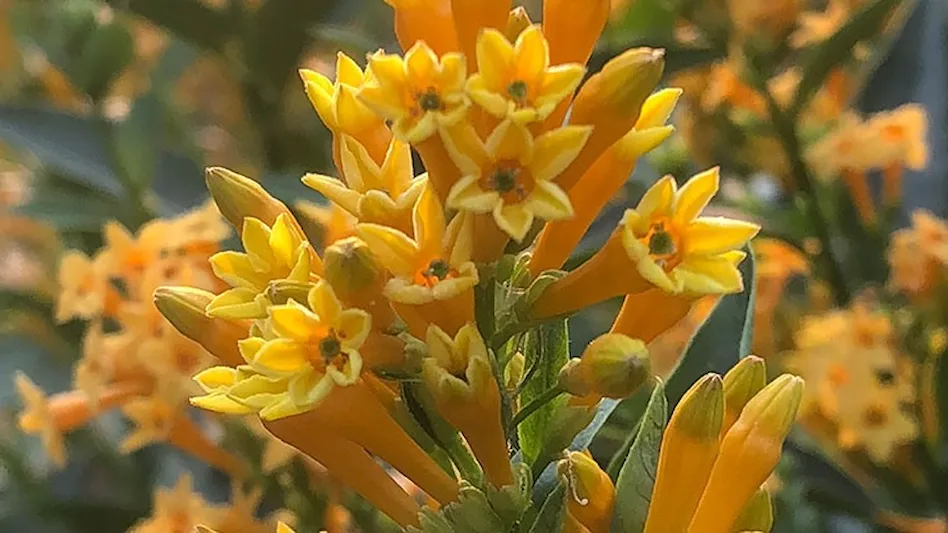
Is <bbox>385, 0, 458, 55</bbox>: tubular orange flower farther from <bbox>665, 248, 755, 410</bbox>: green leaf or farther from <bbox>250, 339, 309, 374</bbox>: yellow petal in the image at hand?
<bbox>665, 248, 755, 410</bbox>: green leaf

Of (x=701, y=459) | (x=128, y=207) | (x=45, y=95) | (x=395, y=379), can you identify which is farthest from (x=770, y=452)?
(x=45, y=95)

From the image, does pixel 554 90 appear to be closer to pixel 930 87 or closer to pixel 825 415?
pixel 825 415

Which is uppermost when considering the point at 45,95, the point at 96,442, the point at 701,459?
the point at 701,459

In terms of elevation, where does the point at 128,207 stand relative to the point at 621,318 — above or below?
below

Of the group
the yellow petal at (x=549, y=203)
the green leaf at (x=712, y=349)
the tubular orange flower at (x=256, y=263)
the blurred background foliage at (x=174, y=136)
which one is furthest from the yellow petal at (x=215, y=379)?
the blurred background foliage at (x=174, y=136)

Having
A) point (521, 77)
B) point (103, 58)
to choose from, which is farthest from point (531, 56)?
point (103, 58)
